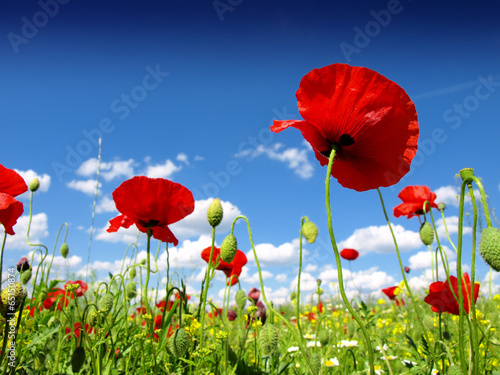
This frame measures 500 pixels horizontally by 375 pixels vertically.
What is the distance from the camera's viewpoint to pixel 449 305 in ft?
6.86

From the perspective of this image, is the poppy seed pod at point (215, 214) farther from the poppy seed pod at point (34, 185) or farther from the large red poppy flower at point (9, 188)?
the poppy seed pod at point (34, 185)

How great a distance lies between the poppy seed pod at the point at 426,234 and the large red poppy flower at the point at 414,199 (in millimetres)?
620

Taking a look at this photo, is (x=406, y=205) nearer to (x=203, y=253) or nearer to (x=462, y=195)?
(x=203, y=253)

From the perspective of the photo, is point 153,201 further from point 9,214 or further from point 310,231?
point 310,231

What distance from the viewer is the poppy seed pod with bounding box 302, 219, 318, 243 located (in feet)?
5.21

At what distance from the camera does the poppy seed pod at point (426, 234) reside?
2164mm

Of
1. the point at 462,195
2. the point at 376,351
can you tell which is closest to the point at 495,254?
the point at 462,195

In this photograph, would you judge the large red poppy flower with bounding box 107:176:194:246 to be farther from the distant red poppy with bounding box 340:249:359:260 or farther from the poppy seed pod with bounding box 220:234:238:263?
the distant red poppy with bounding box 340:249:359:260

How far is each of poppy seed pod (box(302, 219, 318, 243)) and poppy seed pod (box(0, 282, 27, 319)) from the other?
104 cm

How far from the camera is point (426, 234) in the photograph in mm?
2176

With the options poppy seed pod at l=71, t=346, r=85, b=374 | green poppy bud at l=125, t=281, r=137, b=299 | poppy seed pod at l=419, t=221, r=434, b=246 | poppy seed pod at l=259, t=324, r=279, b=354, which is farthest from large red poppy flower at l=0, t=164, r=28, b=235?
poppy seed pod at l=419, t=221, r=434, b=246

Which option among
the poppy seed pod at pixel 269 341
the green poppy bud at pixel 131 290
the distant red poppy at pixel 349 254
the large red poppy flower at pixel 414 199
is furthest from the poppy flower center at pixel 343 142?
the distant red poppy at pixel 349 254

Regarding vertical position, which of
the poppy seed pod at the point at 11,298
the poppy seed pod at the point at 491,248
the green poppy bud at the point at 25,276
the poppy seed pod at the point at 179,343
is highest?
the green poppy bud at the point at 25,276

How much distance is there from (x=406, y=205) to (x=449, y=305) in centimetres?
94
